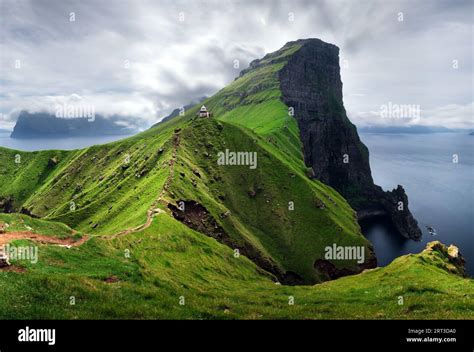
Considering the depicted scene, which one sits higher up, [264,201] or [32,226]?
[264,201]

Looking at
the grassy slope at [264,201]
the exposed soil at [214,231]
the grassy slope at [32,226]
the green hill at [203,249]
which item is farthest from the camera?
the grassy slope at [264,201]

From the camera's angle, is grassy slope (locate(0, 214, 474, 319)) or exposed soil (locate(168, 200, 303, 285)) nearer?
grassy slope (locate(0, 214, 474, 319))

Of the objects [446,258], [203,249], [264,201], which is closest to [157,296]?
[203,249]

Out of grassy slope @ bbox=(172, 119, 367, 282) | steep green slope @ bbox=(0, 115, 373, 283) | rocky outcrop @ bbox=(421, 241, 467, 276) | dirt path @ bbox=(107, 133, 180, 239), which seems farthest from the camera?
grassy slope @ bbox=(172, 119, 367, 282)

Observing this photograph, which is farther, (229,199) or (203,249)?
(229,199)

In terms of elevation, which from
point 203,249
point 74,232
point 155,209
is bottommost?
point 203,249

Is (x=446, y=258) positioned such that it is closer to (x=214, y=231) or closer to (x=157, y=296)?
(x=157, y=296)

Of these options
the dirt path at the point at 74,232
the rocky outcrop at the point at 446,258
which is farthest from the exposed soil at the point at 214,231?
the rocky outcrop at the point at 446,258

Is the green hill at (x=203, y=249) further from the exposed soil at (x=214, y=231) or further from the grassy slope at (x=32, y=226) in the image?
the exposed soil at (x=214, y=231)

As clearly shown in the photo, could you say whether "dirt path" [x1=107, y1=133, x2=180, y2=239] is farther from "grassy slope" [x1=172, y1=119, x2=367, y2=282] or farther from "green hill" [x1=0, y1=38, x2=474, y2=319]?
"grassy slope" [x1=172, y1=119, x2=367, y2=282]

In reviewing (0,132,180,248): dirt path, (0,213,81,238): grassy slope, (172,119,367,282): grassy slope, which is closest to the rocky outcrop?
(0,132,180,248): dirt path

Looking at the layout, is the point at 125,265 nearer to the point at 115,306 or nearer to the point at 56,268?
the point at 56,268
